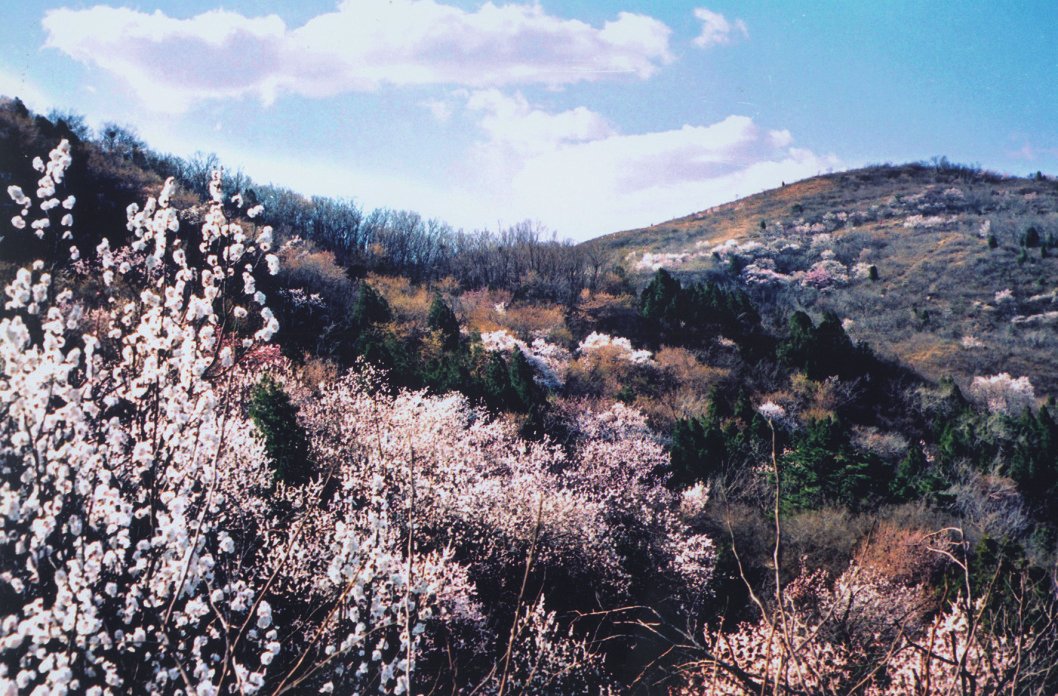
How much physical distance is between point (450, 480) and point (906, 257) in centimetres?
6491

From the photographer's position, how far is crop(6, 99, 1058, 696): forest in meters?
5.06

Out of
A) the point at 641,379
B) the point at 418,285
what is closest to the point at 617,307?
the point at 641,379

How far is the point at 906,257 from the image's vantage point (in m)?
67.6

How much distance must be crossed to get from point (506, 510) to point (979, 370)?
43.5m

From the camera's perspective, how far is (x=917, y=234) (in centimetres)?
7331

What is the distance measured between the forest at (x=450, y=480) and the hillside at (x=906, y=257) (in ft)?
22.0

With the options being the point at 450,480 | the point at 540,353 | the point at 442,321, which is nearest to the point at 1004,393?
the point at 540,353

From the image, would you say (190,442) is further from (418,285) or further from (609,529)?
(418,285)

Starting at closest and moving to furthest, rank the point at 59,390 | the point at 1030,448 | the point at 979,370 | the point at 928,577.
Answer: the point at 59,390
the point at 928,577
the point at 1030,448
the point at 979,370

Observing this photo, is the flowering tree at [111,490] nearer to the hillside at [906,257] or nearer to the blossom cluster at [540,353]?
the blossom cluster at [540,353]

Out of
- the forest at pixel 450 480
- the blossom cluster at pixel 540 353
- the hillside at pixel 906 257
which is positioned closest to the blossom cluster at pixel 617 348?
the forest at pixel 450 480

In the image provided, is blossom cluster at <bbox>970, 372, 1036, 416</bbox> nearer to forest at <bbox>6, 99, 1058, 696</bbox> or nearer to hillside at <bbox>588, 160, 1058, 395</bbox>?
forest at <bbox>6, 99, 1058, 696</bbox>

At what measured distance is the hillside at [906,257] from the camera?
5156 cm

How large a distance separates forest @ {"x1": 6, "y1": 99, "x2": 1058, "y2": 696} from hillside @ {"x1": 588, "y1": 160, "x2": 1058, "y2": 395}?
6.69m
